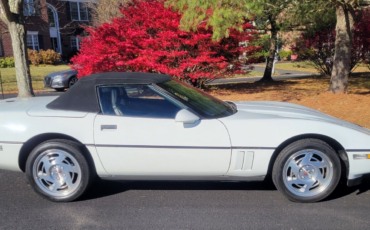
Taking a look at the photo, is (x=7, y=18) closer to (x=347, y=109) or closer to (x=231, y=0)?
(x=231, y=0)

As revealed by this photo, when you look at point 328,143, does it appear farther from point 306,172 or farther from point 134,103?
point 134,103

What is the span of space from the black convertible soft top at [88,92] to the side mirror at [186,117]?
54 centimetres

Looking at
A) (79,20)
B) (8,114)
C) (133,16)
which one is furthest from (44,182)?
(79,20)

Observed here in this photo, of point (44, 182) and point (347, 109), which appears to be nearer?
point (44, 182)

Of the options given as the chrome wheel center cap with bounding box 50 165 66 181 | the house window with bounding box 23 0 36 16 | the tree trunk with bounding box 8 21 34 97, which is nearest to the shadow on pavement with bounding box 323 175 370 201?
the chrome wheel center cap with bounding box 50 165 66 181

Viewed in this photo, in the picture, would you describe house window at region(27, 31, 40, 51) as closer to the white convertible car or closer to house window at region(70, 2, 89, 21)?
house window at region(70, 2, 89, 21)

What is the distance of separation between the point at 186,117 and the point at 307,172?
4.58ft

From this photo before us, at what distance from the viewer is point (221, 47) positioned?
35.4 feet

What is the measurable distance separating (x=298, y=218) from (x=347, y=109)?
19.7 ft

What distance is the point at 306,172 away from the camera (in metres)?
3.65

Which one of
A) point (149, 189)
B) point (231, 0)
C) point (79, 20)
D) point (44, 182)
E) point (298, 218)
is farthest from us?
point (79, 20)

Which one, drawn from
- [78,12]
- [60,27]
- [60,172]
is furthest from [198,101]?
[78,12]

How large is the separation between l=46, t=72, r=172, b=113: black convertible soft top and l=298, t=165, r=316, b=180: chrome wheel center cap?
1814mm

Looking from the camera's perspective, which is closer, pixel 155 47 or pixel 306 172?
pixel 306 172
